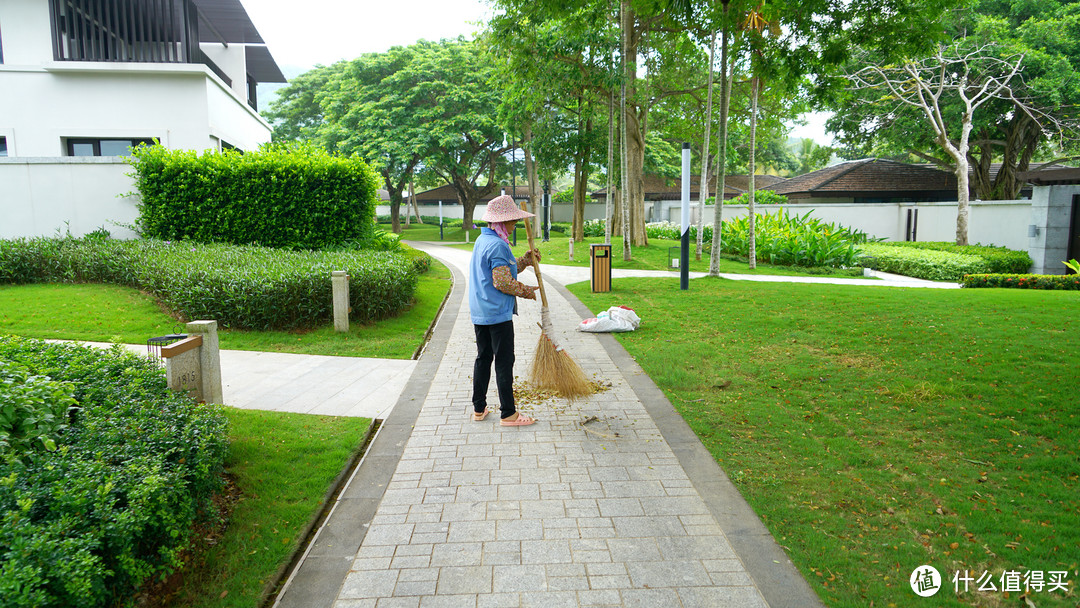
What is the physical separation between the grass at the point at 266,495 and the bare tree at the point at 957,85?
21.1 meters

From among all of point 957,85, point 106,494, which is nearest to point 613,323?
point 106,494

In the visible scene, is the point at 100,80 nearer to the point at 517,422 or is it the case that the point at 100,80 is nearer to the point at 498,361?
the point at 498,361

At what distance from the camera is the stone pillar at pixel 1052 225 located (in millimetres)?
16516

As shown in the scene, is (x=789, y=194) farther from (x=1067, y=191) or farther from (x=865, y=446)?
(x=865, y=446)

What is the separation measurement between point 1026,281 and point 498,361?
1378 cm

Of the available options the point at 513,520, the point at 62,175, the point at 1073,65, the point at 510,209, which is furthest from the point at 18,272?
the point at 1073,65

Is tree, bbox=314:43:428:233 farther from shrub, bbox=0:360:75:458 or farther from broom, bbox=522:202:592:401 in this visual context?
shrub, bbox=0:360:75:458

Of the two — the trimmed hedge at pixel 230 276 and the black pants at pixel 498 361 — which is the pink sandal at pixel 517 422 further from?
the trimmed hedge at pixel 230 276

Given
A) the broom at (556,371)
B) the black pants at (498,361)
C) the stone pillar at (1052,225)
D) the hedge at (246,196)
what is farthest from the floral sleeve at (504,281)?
the stone pillar at (1052,225)

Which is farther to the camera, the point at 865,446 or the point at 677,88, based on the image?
the point at 677,88

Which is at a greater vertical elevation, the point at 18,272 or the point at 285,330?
the point at 18,272

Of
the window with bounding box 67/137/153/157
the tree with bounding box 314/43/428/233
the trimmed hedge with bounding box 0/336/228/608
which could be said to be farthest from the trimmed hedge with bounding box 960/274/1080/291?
the tree with bounding box 314/43/428/233

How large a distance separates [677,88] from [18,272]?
20.6m

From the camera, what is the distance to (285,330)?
9.16 m
